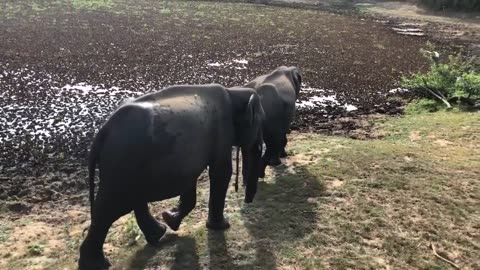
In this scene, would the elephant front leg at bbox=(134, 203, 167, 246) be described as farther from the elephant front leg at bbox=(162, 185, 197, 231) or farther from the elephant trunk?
the elephant trunk

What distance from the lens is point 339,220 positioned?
5.70m

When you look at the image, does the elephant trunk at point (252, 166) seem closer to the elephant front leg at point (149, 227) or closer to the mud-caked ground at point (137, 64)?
the elephant front leg at point (149, 227)

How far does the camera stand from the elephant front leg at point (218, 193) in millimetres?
5160

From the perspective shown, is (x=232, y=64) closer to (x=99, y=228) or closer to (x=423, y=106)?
(x=423, y=106)

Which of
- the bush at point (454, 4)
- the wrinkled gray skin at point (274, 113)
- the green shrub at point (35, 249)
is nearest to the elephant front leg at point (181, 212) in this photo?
the green shrub at point (35, 249)

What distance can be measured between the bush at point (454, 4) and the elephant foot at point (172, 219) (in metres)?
22.0

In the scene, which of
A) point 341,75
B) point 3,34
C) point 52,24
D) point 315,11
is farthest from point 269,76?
point 315,11

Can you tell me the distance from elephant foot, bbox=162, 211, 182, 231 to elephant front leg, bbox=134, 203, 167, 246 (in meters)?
0.17

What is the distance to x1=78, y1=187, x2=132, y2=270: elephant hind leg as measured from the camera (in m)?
4.42

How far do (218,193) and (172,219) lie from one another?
528 millimetres

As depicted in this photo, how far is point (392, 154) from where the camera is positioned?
734cm

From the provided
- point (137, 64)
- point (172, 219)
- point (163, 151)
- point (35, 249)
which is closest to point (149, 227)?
point (172, 219)

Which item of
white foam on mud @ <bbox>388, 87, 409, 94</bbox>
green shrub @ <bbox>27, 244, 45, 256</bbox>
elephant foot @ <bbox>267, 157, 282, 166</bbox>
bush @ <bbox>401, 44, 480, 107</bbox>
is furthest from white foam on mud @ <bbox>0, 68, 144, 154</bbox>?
bush @ <bbox>401, 44, 480, 107</bbox>

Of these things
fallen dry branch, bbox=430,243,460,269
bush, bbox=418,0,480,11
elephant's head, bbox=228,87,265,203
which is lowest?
fallen dry branch, bbox=430,243,460,269
